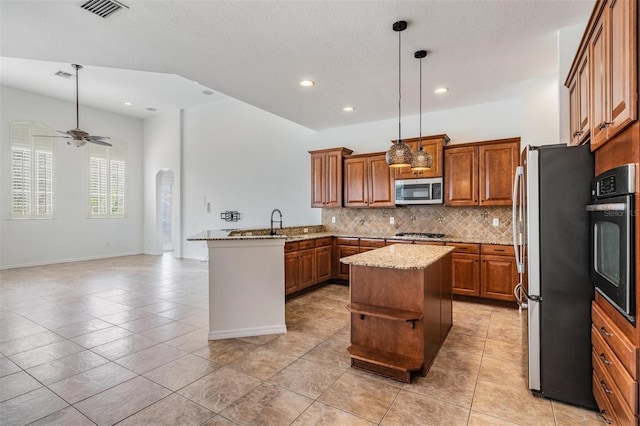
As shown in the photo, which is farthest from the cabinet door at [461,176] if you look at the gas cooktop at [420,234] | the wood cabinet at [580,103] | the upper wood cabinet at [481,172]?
the wood cabinet at [580,103]

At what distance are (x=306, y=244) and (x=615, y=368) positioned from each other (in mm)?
3727

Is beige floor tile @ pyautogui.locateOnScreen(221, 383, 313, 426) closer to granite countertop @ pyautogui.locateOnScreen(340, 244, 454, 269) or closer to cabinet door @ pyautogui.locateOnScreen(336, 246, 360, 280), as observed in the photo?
granite countertop @ pyautogui.locateOnScreen(340, 244, 454, 269)

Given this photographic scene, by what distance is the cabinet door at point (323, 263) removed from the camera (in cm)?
516

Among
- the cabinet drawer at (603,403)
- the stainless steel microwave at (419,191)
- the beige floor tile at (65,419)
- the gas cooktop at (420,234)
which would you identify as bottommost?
the beige floor tile at (65,419)

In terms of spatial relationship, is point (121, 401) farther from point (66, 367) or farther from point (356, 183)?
point (356, 183)

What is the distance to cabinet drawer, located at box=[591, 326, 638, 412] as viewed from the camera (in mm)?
1356

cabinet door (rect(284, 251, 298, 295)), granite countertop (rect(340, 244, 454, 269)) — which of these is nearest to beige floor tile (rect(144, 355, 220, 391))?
granite countertop (rect(340, 244, 454, 269))

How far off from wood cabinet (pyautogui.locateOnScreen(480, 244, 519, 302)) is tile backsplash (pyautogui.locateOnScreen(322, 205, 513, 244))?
0.20 m

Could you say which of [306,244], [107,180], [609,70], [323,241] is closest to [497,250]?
[323,241]

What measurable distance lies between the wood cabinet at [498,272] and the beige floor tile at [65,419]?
4.30m

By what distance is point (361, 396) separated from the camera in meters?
2.21

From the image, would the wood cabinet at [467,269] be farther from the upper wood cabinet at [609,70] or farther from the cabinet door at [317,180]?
the cabinet door at [317,180]

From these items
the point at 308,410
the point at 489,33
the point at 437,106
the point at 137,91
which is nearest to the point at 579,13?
the point at 489,33

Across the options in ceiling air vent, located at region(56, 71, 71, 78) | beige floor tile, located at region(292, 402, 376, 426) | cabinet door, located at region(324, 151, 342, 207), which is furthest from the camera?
ceiling air vent, located at region(56, 71, 71, 78)
